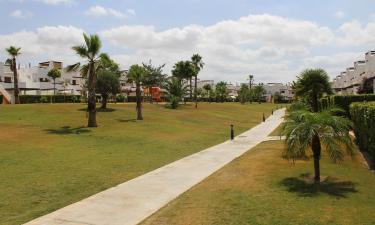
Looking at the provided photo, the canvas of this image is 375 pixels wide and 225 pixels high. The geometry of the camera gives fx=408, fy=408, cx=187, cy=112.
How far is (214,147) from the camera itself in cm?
2562

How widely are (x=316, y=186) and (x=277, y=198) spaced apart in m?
2.17

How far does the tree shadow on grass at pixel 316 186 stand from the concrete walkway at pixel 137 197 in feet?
11.2

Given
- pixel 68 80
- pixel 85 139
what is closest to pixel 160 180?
pixel 85 139

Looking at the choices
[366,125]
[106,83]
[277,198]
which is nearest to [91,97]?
[106,83]

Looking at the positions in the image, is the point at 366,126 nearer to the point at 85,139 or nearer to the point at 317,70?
the point at 85,139

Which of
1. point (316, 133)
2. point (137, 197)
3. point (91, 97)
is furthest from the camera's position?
point (91, 97)

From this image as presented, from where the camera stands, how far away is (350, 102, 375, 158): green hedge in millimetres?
17328

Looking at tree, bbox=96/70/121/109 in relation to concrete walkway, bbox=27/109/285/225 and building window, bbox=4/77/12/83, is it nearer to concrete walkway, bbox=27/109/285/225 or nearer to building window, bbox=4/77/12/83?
concrete walkway, bbox=27/109/285/225

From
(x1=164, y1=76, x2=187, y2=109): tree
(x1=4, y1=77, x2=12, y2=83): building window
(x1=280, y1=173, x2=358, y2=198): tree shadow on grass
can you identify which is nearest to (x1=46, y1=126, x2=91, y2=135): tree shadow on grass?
(x1=280, y1=173, x2=358, y2=198): tree shadow on grass

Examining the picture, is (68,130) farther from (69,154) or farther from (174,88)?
(174,88)

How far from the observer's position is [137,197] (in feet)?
41.7

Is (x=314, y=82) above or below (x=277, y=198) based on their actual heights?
above

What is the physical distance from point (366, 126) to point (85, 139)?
16.8m

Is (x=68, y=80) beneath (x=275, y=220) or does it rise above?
above
